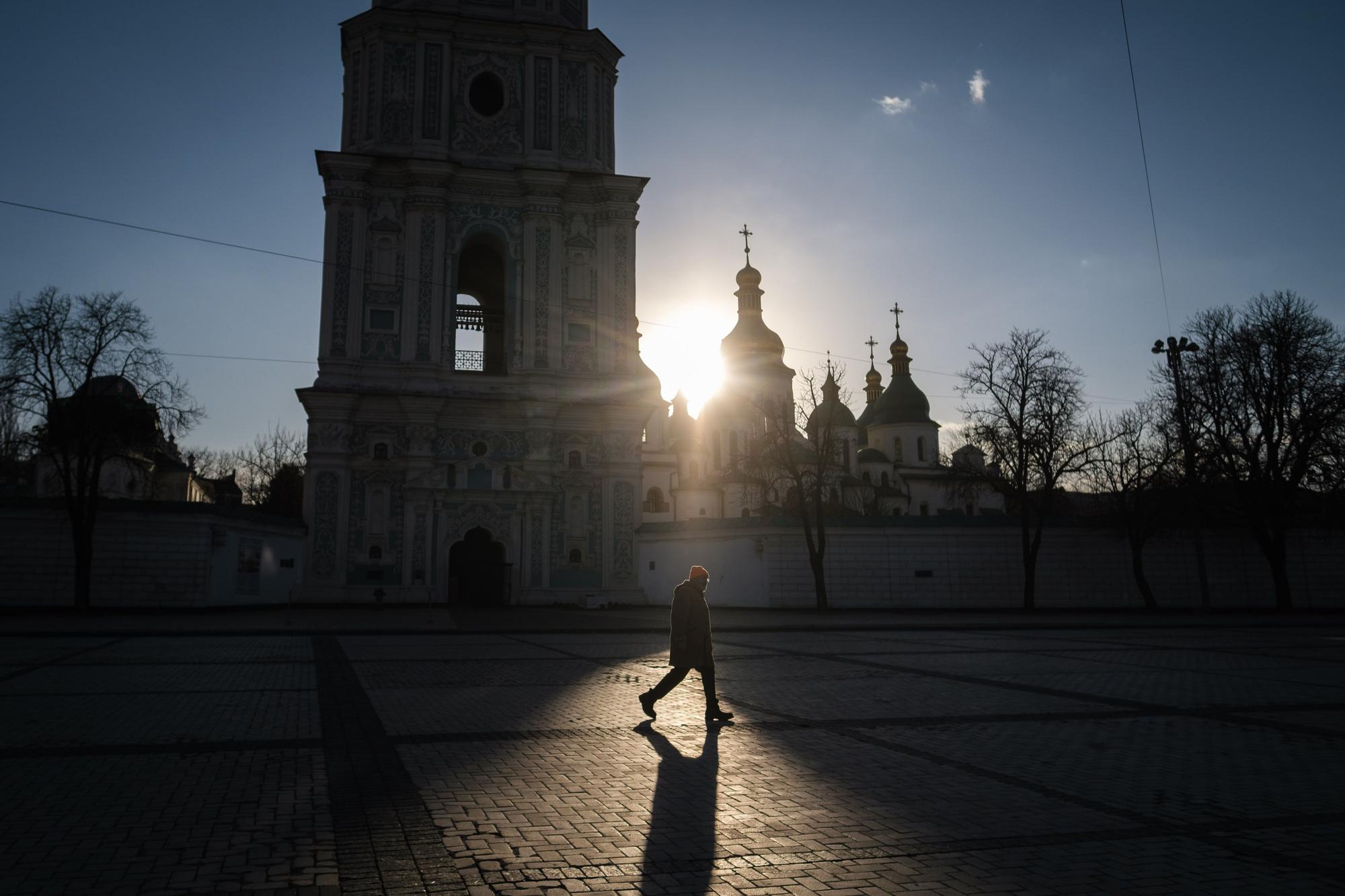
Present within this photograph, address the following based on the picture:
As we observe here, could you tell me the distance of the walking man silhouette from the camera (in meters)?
10.2

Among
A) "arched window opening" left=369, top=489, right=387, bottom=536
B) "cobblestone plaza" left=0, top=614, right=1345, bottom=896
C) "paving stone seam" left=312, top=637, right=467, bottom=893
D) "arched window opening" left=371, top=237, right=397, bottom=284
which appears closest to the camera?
"paving stone seam" left=312, top=637, right=467, bottom=893

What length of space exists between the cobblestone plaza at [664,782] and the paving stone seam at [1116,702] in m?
0.08

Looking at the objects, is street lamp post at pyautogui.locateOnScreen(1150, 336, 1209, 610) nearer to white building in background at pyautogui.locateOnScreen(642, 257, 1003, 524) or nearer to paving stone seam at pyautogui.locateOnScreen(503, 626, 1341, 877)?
paving stone seam at pyautogui.locateOnScreen(503, 626, 1341, 877)

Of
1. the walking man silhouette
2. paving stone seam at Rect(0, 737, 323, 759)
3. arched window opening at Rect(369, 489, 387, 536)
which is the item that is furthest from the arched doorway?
Answer: paving stone seam at Rect(0, 737, 323, 759)

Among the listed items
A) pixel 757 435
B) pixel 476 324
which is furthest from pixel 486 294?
pixel 757 435

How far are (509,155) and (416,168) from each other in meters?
4.11

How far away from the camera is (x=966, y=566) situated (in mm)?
36312

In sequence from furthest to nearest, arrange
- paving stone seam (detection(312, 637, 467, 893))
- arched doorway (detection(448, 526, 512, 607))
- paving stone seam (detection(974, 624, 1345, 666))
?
arched doorway (detection(448, 526, 512, 607))
paving stone seam (detection(974, 624, 1345, 666))
paving stone seam (detection(312, 637, 467, 893))

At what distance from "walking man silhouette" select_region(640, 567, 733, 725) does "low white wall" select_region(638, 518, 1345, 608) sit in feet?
81.4

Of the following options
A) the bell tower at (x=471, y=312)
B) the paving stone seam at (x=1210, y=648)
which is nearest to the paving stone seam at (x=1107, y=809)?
the paving stone seam at (x=1210, y=648)

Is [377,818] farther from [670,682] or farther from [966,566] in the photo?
[966,566]

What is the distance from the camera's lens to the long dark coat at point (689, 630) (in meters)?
10.4

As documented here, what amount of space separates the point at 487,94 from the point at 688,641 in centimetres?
3642

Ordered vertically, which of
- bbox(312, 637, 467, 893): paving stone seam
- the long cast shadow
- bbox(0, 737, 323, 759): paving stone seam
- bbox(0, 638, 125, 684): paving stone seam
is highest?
bbox(0, 638, 125, 684): paving stone seam
